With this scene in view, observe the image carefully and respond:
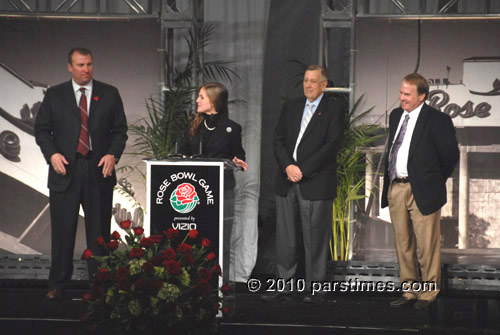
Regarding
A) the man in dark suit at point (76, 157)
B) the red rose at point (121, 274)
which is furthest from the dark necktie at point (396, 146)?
the red rose at point (121, 274)

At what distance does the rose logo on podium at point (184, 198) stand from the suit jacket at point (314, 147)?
1205mm

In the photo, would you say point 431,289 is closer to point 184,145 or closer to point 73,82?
point 184,145

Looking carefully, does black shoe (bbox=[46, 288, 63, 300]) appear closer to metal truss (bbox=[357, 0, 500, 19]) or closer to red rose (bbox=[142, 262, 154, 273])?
red rose (bbox=[142, 262, 154, 273])

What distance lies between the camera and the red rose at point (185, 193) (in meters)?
4.45

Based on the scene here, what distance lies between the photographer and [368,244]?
280 inches

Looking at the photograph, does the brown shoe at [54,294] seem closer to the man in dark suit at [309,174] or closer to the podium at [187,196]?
the podium at [187,196]

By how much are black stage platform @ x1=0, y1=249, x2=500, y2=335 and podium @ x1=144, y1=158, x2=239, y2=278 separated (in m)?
0.60

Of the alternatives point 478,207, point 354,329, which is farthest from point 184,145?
point 478,207

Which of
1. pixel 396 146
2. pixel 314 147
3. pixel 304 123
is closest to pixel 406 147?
pixel 396 146

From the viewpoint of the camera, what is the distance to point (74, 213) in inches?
213

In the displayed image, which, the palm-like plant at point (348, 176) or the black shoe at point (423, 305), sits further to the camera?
the palm-like plant at point (348, 176)

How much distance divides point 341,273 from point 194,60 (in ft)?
7.17

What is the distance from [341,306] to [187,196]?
160 cm

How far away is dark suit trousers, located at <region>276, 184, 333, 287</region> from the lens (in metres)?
5.48
